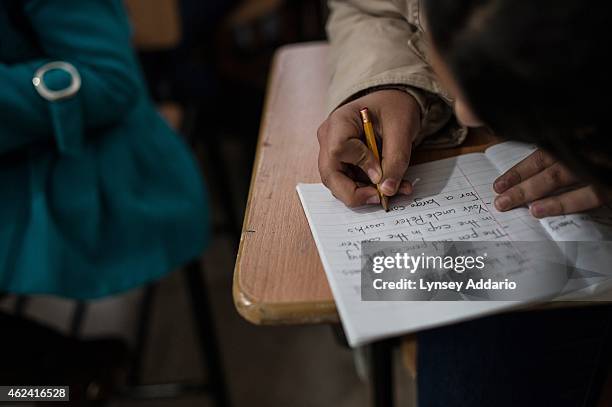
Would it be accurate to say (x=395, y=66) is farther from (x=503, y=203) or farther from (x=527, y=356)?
(x=527, y=356)

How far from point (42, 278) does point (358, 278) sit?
2.06ft

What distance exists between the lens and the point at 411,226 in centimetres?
60

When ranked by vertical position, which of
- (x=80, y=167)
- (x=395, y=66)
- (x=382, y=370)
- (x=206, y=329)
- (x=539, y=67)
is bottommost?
(x=206, y=329)

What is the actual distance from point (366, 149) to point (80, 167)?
0.56 m

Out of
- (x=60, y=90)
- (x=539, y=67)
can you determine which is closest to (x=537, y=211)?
(x=539, y=67)

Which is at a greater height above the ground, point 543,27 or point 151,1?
point 543,27

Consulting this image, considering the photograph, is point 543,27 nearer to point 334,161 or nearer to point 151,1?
point 334,161

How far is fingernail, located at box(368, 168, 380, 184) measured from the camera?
2.06ft

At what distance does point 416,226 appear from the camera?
59 cm

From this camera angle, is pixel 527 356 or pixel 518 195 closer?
pixel 518 195

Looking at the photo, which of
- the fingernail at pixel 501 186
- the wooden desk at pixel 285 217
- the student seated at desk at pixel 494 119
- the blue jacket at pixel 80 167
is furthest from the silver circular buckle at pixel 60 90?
the fingernail at pixel 501 186

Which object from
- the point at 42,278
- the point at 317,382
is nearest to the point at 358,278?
the point at 42,278

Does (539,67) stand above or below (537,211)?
above

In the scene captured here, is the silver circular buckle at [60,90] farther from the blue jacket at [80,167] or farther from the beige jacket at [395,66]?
the beige jacket at [395,66]
